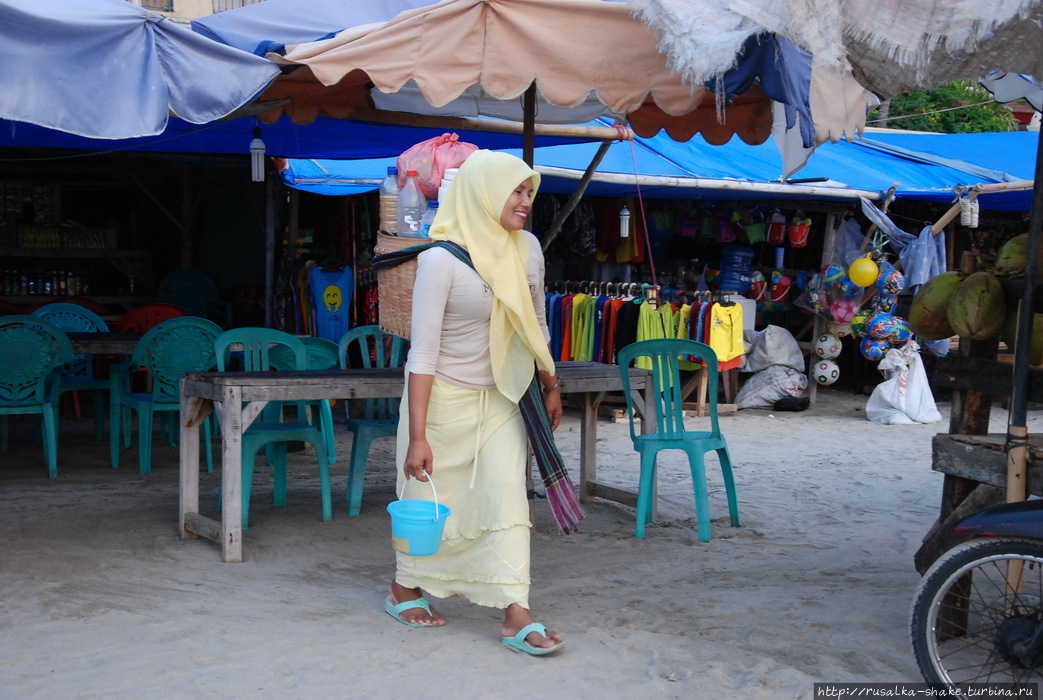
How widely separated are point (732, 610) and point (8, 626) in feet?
8.82

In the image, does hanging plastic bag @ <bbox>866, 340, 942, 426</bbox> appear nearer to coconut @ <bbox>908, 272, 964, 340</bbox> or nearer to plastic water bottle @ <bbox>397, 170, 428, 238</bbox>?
coconut @ <bbox>908, 272, 964, 340</bbox>

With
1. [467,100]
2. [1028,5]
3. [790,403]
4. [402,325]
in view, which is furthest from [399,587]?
[790,403]

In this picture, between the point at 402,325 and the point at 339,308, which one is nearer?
the point at 402,325

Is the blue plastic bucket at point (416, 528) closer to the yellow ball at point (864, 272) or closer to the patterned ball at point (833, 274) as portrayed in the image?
the yellow ball at point (864, 272)

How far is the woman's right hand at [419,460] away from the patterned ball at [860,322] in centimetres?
769

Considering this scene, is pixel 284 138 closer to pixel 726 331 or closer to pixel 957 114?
pixel 726 331

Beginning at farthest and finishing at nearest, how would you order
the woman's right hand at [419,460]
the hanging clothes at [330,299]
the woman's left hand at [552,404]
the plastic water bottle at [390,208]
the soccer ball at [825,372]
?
1. the soccer ball at [825,372]
2. the hanging clothes at [330,299]
3. the plastic water bottle at [390,208]
4. the woman's left hand at [552,404]
5. the woman's right hand at [419,460]

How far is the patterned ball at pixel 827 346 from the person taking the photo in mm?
10305

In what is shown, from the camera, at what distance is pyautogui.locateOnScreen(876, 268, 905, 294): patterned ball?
32.6 ft

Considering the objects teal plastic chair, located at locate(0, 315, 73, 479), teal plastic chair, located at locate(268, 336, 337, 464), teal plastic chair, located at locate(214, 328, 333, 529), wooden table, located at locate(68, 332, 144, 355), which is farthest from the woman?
wooden table, located at locate(68, 332, 144, 355)

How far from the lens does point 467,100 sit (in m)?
5.96

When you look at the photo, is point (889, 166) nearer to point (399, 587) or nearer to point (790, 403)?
point (790, 403)

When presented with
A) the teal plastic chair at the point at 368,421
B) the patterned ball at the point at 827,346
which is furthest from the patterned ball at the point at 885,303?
the teal plastic chair at the point at 368,421

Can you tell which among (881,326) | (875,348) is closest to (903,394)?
(875,348)
